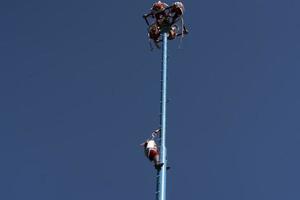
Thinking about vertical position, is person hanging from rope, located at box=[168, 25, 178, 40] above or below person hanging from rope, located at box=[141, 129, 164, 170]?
above

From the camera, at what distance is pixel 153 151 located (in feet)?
57.5

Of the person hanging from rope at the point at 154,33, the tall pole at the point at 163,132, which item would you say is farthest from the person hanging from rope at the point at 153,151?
the person hanging from rope at the point at 154,33

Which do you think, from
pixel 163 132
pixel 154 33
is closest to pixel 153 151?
pixel 163 132

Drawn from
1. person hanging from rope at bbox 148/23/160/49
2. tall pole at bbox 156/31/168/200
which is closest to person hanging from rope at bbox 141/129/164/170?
tall pole at bbox 156/31/168/200

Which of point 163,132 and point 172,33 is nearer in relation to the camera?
point 163,132

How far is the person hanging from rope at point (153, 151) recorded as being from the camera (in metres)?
16.9

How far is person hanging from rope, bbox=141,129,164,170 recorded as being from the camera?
16.9 metres

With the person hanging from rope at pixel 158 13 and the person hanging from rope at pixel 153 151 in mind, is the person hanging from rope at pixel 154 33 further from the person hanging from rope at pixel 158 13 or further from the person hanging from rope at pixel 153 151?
the person hanging from rope at pixel 153 151

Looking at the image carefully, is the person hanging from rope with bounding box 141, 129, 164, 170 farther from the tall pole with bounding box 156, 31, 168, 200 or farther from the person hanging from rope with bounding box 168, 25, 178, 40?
the person hanging from rope with bounding box 168, 25, 178, 40

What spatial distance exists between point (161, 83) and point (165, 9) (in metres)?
3.60

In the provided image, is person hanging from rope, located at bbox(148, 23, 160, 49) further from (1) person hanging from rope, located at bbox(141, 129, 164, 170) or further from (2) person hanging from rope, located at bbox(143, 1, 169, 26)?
(1) person hanging from rope, located at bbox(141, 129, 164, 170)

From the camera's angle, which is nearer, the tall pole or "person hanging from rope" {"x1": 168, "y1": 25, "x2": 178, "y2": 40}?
the tall pole

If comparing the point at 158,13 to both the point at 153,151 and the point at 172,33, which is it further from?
the point at 153,151

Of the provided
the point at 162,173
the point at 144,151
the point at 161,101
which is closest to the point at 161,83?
the point at 161,101
